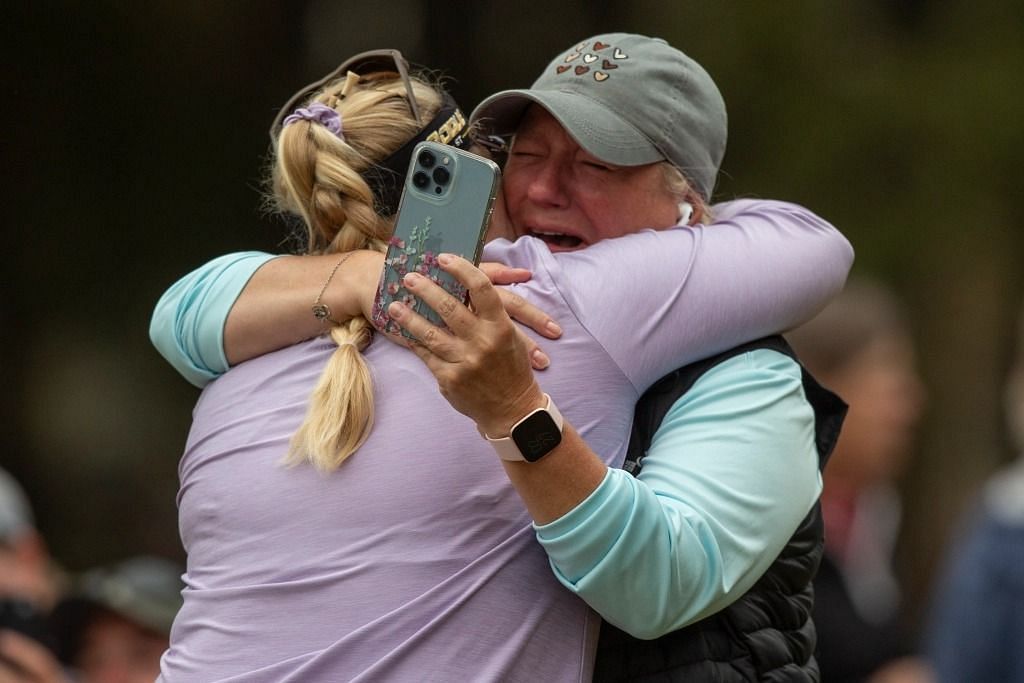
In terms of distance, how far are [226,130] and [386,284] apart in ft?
23.2

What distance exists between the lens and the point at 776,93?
30.0 feet

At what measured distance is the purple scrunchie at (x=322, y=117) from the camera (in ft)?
7.91

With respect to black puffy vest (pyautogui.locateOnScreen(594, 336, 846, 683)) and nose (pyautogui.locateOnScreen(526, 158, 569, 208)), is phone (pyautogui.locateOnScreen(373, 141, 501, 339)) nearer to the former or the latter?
black puffy vest (pyautogui.locateOnScreen(594, 336, 846, 683))

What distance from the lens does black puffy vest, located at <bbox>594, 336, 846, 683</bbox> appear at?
2.38 m

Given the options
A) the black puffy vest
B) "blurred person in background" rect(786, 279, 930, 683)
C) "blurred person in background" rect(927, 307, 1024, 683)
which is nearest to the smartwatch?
the black puffy vest

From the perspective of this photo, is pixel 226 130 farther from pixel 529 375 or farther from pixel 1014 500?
pixel 529 375

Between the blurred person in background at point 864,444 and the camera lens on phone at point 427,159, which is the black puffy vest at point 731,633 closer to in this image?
the camera lens on phone at point 427,159

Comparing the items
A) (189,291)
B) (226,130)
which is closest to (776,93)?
(226,130)

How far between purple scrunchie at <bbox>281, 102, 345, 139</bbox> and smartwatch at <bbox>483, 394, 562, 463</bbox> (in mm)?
596

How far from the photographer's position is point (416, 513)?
7.24 ft

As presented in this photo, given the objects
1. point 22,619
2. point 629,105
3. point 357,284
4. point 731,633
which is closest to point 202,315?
point 357,284

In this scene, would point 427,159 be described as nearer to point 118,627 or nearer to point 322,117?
point 322,117

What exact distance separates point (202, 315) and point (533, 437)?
71 centimetres

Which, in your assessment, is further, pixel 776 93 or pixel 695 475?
pixel 776 93
